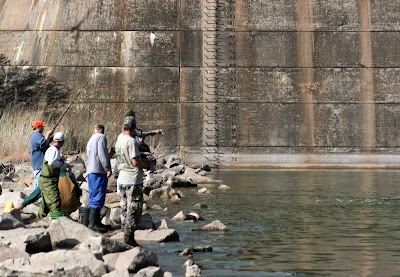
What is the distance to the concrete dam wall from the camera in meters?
31.5

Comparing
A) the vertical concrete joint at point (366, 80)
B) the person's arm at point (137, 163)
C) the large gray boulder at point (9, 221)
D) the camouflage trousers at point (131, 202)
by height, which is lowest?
the large gray boulder at point (9, 221)

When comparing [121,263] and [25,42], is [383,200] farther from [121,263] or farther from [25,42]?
[25,42]

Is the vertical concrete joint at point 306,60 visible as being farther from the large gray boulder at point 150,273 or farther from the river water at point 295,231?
the large gray boulder at point 150,273

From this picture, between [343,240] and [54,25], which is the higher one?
[54,25]

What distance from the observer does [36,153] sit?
1522 centimetres

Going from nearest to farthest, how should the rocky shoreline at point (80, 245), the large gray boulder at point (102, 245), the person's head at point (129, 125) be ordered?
the rocky shoreline at point (80, 245)
the large gray boulder at point (102, 245)
the person's head at point (129, 125)

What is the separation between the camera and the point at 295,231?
43.3 feet

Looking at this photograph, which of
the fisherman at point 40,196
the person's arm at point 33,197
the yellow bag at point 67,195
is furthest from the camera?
the person's arm at point 33,197

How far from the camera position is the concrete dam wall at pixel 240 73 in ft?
103

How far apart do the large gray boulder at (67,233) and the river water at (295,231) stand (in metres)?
0.84

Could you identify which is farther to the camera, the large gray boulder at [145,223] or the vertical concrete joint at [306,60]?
the vertical concrete joint at [306,60]

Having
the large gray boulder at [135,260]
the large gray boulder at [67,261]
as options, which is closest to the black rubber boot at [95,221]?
the large gray boulder at [135,260]

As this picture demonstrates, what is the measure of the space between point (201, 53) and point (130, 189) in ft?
68.8

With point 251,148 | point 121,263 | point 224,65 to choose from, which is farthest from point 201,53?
point 121,263
